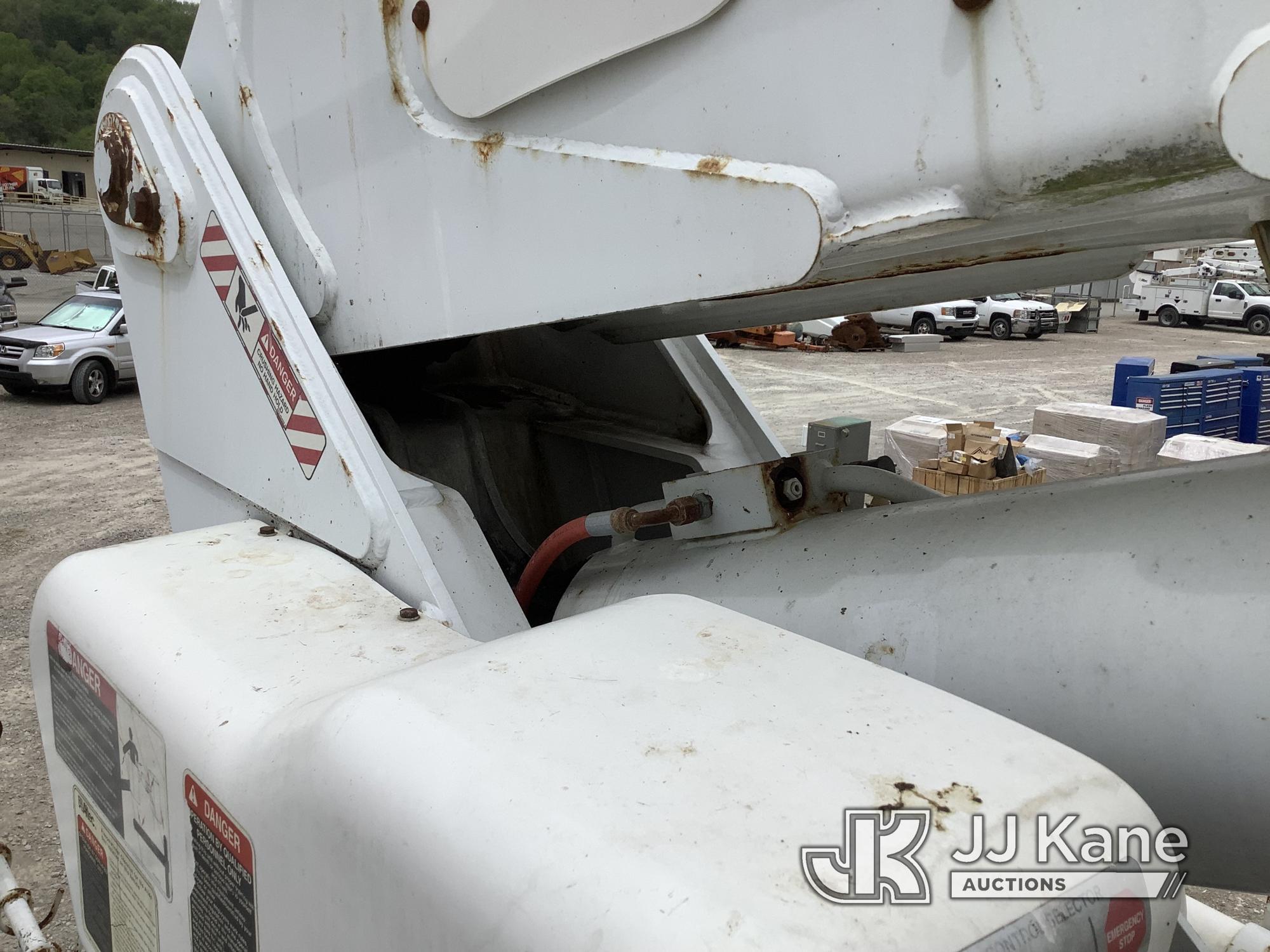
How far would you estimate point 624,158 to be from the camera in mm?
1398

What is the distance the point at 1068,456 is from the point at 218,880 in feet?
19.6

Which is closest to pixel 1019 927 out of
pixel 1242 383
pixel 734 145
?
pixel 734 145

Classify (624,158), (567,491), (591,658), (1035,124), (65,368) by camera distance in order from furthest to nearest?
1. (65,368)
2. (567,491)
3. (624,158)
4. (591,658)
5. (1035,124)

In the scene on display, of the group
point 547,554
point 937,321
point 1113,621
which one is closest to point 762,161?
point 1113,621

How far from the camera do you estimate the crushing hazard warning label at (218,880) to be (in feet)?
4.14

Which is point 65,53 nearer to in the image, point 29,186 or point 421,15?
point 29,186

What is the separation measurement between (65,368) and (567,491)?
1054cm

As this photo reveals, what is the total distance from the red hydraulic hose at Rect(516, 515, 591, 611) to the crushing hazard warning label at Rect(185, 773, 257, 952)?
844 millimetres

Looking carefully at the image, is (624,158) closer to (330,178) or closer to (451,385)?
(330,178)

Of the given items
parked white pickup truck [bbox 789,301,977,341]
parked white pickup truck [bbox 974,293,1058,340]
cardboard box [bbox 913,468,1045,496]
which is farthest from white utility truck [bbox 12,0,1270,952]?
parked white pickup truck [bbox 974,293,1058,340]

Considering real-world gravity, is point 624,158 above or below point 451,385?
above

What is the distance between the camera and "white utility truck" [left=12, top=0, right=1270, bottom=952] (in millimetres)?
904

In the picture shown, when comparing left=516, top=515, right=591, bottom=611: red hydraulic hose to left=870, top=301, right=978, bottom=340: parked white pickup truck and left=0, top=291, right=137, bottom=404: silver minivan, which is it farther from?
left=870, top=301, right=978, bottom=340: parked white pickup truck

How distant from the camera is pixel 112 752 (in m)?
1.59
